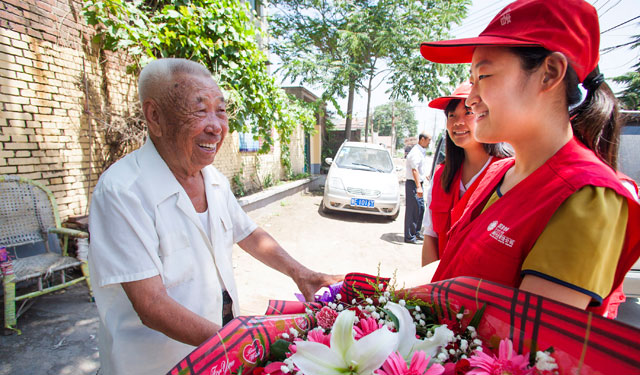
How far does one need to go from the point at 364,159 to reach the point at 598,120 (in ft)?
23.9

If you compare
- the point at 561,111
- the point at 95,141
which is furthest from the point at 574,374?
the point at 95,141

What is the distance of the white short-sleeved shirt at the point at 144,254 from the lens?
1113mm

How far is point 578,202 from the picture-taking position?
683mm

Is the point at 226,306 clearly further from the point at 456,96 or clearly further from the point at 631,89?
the point at 631,89

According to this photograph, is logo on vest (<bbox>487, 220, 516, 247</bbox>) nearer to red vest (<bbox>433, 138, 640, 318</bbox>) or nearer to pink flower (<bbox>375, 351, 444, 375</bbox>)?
red vest (<bbox>433, 138, 640, 318</bbox>)

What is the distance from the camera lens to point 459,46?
0.94m

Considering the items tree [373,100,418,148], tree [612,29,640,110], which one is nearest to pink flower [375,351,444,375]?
tree [612,29,640,110]

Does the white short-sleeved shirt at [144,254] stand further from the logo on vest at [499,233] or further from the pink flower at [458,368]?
the logo on vest at [499,233]

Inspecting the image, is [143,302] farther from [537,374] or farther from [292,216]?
[292,216]

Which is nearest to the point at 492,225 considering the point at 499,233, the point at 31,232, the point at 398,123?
the point at 499,233

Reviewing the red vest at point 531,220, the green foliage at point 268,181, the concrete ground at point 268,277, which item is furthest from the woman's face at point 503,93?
the green foliage at point 268,181

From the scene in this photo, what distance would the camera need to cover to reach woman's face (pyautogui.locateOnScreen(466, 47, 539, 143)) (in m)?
0.84

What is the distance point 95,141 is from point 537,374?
16.2 ft

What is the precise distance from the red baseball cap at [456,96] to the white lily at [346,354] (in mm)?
1769
